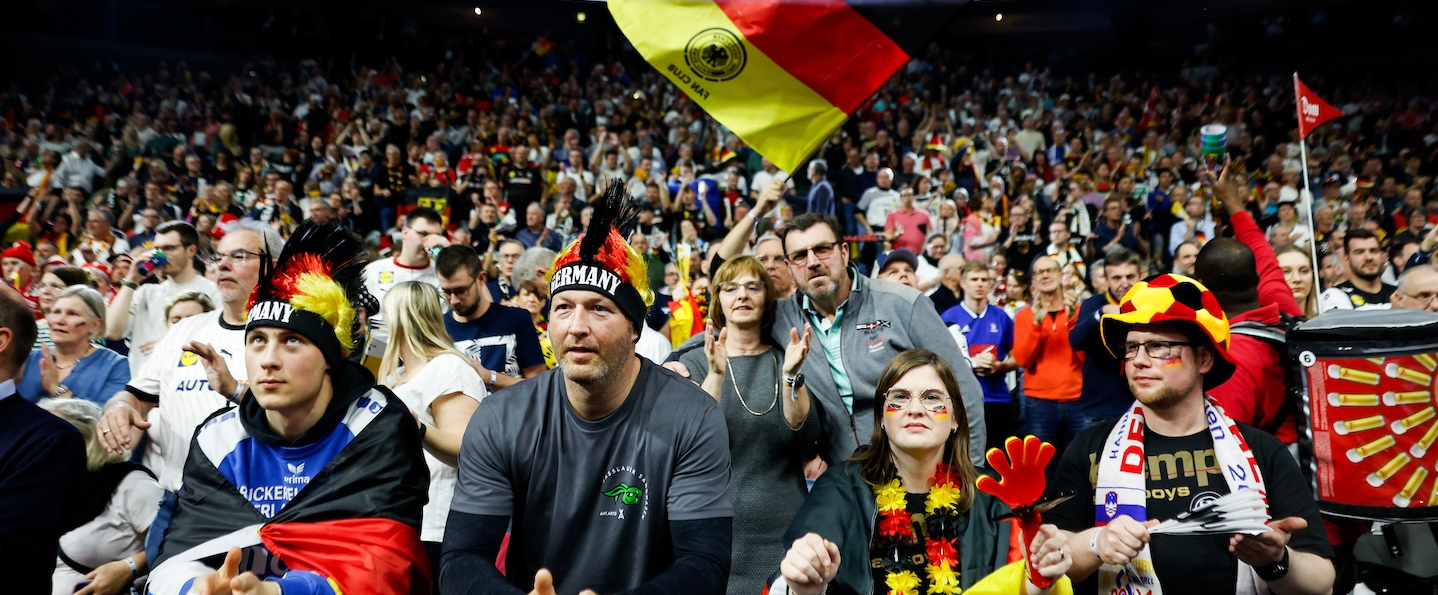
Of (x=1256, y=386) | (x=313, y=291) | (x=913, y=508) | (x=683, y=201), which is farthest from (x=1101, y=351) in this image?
(x=683, y=201)

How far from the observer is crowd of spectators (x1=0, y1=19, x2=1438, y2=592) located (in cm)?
529

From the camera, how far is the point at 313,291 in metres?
3.04

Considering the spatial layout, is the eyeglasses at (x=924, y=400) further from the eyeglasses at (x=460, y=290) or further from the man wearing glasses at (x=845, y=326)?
the eyeglasses at (x=460, y=290)

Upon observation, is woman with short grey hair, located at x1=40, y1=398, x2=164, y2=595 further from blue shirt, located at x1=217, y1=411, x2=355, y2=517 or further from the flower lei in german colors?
the flower lei in german colors

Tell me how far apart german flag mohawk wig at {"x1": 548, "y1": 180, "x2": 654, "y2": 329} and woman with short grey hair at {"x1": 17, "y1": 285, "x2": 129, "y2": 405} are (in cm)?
310

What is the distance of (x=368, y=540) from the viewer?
2834 millimetres

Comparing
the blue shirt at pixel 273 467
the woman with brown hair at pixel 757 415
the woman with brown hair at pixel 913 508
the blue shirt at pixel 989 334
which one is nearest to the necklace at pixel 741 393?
the woman with brown hair at pixel 757 415

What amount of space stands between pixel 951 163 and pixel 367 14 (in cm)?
1447

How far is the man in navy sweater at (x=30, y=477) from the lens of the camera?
283 cm

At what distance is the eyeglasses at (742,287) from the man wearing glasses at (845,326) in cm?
20

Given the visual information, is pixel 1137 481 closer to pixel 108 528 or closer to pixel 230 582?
pixel 230 582

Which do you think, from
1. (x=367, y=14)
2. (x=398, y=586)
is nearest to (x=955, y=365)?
(x=398, y=586)

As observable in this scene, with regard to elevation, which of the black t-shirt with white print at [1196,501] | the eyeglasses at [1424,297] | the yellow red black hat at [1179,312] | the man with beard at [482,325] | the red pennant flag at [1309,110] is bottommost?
the black t-shirt with white print at [1196,501]

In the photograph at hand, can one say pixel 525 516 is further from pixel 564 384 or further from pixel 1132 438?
pixel 1132 438
